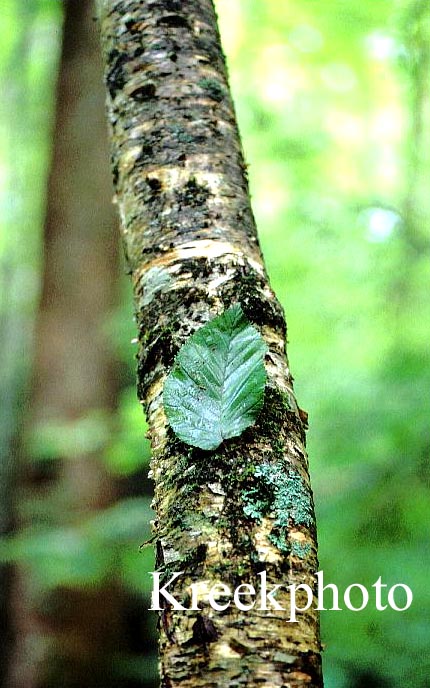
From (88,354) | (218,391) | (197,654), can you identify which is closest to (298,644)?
A: (197,654)

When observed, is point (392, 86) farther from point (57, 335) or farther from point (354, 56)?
point (57, 335)

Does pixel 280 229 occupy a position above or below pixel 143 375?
above

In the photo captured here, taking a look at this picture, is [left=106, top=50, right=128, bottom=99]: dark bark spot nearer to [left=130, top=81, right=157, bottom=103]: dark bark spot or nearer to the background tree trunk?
[left=130, top=81, right=157, bottom=103]: dark bark spot

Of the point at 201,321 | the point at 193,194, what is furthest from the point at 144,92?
the point at 201,321

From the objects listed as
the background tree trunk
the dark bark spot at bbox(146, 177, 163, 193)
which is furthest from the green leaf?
the background tree trunk

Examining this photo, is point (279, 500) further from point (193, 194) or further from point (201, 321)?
point (193, 194)

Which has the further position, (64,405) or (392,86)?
(392,86)
